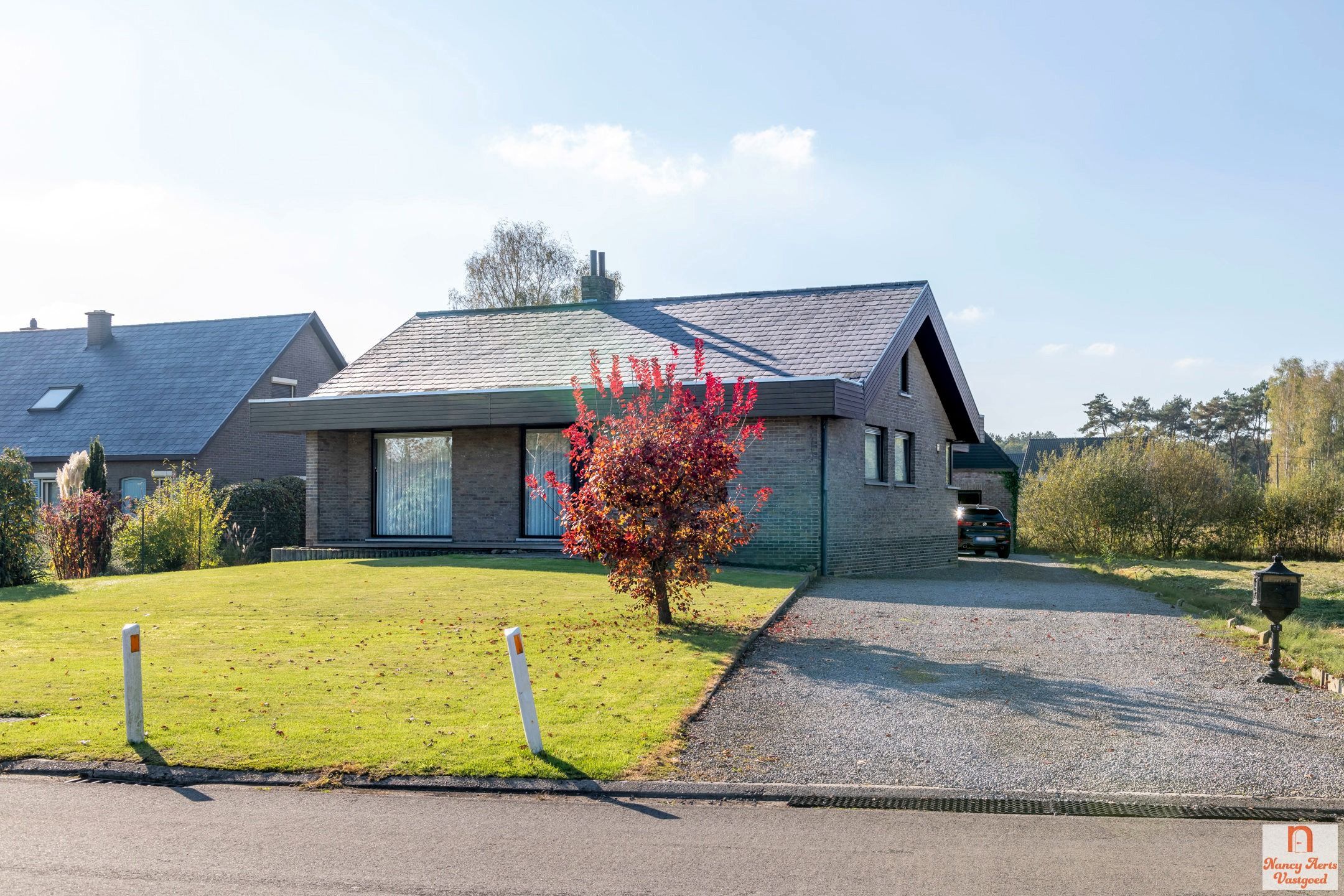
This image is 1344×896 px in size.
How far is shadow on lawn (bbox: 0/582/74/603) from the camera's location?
16109 millimetres

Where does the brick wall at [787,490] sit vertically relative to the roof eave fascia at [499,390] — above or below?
below

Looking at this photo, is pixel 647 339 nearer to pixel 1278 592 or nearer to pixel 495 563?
pixel 495 563

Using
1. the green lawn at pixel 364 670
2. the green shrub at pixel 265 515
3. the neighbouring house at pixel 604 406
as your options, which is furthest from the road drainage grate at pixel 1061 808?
the green shrub at pixel 265 515

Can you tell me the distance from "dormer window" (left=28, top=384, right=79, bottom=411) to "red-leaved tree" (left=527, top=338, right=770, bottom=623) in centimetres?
2944

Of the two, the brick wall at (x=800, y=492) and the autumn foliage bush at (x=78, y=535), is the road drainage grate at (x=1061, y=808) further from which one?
the autumn foliage bush at (x=78, y=535)

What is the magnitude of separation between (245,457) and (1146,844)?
3141cm

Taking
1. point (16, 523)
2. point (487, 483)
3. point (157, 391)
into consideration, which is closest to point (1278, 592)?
point (487, 483)

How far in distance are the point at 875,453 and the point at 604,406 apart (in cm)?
581

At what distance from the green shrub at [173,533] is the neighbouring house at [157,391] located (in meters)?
7.94

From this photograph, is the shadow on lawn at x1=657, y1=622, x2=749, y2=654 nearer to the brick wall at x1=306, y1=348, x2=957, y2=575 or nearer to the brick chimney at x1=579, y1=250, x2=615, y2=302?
the brick wall at x1=306, y1=348, x2=957, y2=575

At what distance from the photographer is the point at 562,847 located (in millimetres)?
5816

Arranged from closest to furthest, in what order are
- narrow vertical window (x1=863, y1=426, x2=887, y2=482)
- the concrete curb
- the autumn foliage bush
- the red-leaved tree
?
the concrete curb
the red-leaved tree
the autumn foliage bush
narrow vertical window (x1=863, y1=426, x2=887, y2=482)

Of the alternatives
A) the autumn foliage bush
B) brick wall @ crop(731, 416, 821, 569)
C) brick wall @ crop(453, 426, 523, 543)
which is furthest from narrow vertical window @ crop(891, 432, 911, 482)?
the autumn foliage bush

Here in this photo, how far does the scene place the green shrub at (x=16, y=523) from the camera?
18.3 m
